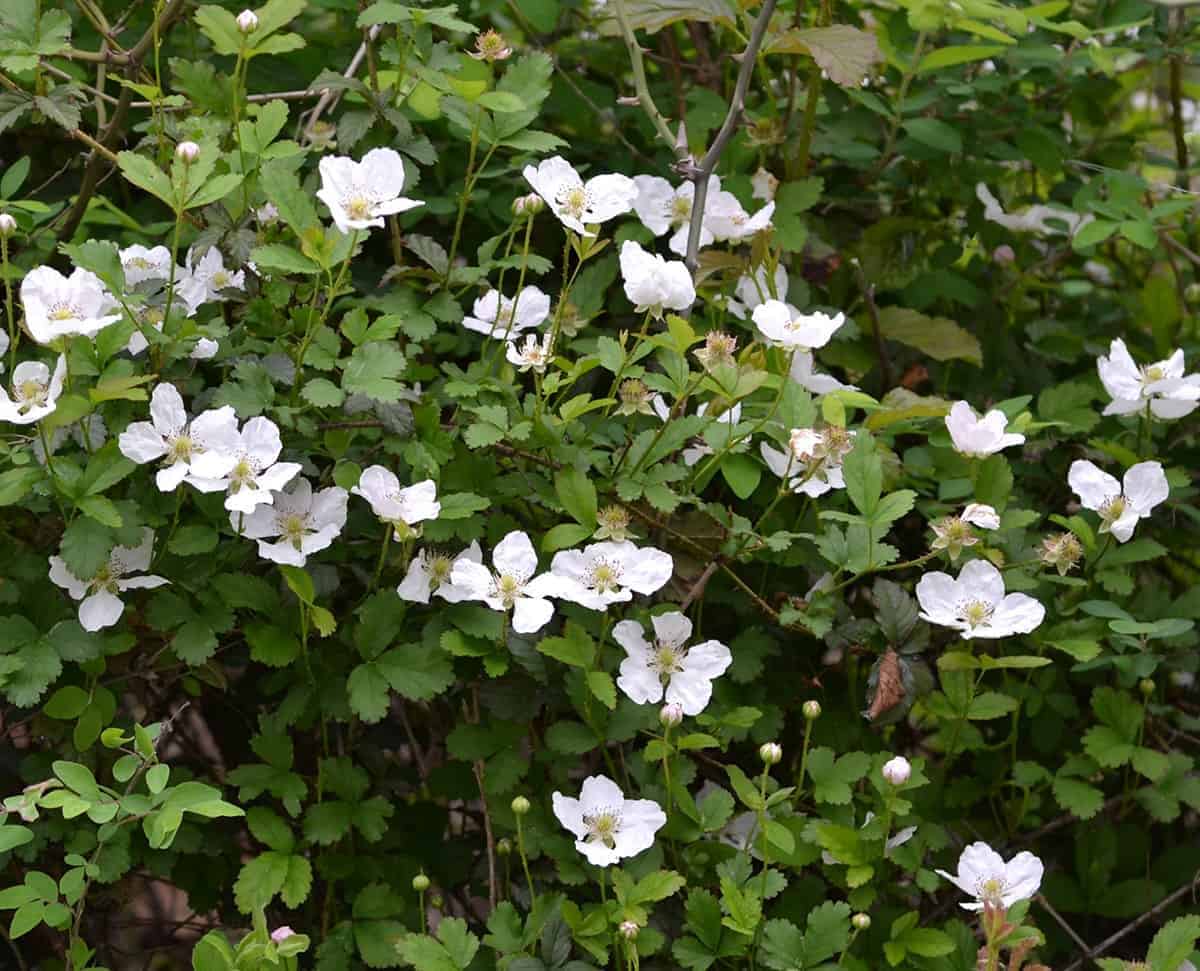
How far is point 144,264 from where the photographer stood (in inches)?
59.2

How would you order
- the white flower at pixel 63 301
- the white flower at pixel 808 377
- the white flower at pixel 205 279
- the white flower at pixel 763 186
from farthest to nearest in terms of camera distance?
the white flower at pixel 763 186, the white flower at pixel 808 377, the white flower at pixel 205 279, the white flower at pixel 63 301

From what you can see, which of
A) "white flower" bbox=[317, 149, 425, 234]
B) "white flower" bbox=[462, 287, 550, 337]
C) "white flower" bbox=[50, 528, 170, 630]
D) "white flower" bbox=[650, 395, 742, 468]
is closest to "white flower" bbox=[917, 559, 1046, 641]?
"white flower" bbox=[650, 395, 742, 468]

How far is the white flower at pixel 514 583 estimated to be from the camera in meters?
1.32

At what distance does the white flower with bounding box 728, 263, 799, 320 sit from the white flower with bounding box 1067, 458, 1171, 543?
1.16 ft

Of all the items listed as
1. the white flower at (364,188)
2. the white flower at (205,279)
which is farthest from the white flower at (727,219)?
the white flower at (205,279)

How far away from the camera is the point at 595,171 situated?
1887 mm

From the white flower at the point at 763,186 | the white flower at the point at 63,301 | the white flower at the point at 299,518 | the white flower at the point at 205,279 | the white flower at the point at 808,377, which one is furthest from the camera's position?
the white flower at the point at 763,186

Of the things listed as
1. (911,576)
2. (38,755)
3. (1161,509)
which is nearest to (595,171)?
(911,576)

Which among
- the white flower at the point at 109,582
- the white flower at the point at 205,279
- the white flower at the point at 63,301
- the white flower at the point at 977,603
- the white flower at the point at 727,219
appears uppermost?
the white flower at the point at 63,301

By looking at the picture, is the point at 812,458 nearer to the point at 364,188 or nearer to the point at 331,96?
the point at 364,188

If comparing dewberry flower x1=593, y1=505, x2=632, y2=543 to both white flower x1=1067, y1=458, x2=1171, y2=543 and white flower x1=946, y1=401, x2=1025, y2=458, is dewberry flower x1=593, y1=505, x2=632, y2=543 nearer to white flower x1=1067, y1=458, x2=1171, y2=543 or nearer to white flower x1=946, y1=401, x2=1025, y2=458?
white flower x1=946, y1=401, x2=1025, y2=458

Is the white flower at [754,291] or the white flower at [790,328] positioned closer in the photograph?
the white flower at [790,328]

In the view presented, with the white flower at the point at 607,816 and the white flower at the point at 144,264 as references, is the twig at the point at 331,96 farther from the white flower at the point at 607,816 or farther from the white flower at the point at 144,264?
the white flower at the point at 607,816

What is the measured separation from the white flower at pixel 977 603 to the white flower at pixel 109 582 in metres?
0.72
